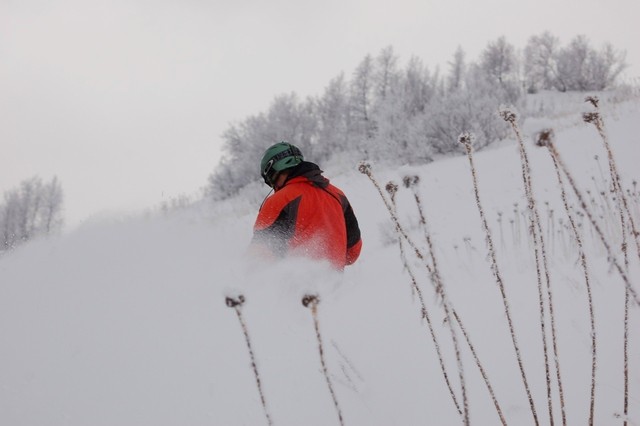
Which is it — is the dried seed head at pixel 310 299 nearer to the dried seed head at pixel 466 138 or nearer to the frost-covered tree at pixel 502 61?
the dried seed head at pixel 466 138

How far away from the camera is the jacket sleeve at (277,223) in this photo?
2.15m

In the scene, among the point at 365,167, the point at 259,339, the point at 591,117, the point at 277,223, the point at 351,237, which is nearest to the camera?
the point at 591,117

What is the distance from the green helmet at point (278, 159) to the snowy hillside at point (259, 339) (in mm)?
560

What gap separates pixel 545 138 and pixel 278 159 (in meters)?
1.97

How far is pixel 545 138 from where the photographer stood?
61cm

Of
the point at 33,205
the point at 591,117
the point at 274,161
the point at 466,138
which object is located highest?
the point at 33,205

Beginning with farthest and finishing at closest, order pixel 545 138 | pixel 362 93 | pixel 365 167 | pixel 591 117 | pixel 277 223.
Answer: pixel 362 93, pixel 277 223, pixel 365 167, pixel 591 117, pixel 545 138

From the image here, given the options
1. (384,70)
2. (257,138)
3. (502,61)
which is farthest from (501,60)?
(257,138)

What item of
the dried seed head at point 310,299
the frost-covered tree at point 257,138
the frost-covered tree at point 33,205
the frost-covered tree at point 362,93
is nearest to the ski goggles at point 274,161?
the dried seed head at point 310,299

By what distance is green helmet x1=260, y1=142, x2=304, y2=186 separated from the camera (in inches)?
95.6

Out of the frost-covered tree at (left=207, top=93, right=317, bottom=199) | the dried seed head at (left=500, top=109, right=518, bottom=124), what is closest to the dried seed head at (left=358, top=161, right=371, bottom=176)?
the dried seed head at (left=500, top=109, right=518, bottom=124)

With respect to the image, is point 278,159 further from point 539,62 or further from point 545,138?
point 539,62

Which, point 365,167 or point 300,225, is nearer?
point 365,167

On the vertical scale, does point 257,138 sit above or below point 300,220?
above
